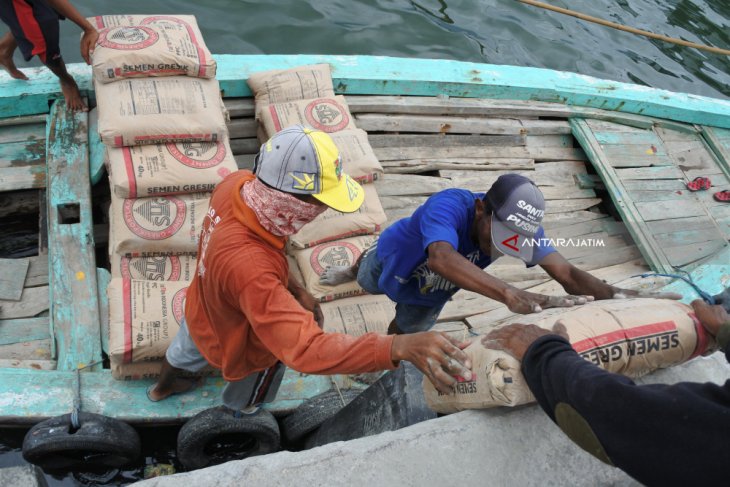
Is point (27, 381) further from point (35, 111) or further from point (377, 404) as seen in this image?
point (35, 111)

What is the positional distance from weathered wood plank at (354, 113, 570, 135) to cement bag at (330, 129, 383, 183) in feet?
1.98

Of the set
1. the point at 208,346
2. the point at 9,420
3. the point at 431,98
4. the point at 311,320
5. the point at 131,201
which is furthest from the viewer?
the point at 431,98

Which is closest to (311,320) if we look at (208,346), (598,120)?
(208,346)

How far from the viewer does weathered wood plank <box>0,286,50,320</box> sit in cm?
330

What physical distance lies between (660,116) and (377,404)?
4176 mm

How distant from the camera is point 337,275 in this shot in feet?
11.7

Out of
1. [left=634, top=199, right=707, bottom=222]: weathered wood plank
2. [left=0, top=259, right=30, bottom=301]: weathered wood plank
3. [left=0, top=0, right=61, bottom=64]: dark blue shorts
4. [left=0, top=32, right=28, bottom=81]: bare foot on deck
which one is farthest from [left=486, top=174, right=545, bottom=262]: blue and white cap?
[left=0, top=32, right=28, bottom=81]: bare foot on deck

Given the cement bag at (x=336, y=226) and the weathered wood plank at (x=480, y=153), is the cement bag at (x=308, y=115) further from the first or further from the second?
the cement bag at (x=336, y=226)

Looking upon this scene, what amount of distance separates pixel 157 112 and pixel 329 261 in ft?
4.38

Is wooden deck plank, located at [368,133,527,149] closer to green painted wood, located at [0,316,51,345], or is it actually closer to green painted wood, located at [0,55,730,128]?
green painted wood, located at [0,55,730,128]

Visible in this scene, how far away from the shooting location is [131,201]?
3.39 m

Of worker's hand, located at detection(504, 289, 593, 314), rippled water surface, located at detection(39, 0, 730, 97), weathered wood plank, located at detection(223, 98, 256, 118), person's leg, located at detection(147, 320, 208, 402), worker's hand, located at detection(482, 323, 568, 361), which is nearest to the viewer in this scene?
worker's hand, located at detection(482, 323, 568, 361)

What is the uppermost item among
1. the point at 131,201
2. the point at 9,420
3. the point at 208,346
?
the point at 208,346

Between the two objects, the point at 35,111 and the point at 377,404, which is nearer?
the point at 377,404
